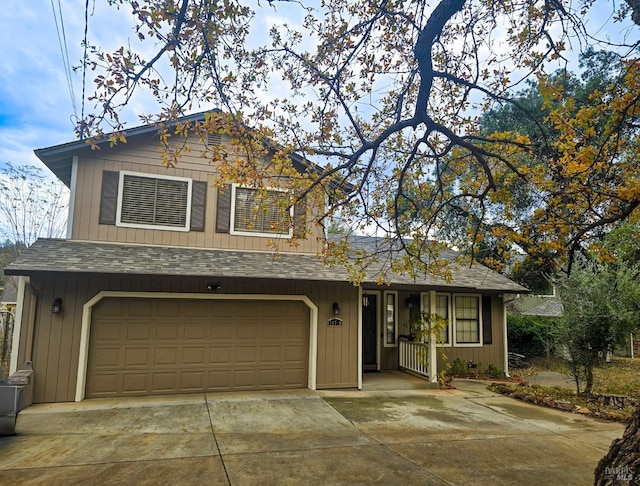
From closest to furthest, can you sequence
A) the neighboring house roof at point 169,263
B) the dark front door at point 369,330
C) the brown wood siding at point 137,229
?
the neighboring house roof at point 169,263 < the brown wood siding at point 137,229 < the dark front door at point 369,330

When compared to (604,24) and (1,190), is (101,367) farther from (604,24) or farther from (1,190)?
(1,190)

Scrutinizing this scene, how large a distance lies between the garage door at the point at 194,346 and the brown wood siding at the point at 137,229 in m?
1.29

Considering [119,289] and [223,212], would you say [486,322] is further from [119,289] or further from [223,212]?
[119,289]

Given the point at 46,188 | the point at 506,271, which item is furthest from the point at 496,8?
the point at 46,188

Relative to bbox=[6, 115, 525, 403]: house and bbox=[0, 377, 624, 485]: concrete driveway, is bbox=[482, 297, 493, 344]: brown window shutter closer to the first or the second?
bbox=[6, 115, 525, 403]: house

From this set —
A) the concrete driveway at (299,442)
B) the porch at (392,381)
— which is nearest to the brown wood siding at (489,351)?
the porch at (392,381)

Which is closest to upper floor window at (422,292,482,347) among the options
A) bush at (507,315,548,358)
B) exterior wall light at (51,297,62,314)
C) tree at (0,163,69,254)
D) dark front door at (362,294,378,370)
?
dark front door at (362,294,378,370)

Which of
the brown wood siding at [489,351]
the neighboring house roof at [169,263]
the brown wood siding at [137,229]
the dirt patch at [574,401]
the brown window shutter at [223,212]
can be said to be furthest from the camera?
the brown wood siding at [489,351]

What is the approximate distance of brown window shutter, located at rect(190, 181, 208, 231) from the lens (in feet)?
28.4

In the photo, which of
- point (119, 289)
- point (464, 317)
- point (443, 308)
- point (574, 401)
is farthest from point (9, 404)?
point (464, 317)

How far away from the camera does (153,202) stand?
27.7 ft

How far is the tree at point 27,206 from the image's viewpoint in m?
16.0

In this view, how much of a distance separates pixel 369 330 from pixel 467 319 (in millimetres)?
2628

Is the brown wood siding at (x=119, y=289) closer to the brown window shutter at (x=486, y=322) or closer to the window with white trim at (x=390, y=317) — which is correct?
the window with white trim at (x=390, y=317)
